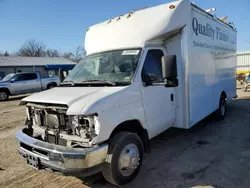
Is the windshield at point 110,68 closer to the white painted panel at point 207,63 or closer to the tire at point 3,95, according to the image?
the white painted panel at point 207,63

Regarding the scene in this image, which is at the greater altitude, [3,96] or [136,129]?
[136,129]

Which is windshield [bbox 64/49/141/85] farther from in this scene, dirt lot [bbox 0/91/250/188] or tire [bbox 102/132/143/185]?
dirt lot [bbox 0/91/250/188]

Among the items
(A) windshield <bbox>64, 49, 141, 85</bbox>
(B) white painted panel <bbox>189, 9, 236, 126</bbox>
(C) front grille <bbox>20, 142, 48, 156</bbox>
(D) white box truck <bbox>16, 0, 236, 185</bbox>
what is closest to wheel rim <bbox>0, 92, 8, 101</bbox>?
(D) white box truck <bbox>16, 0, 236, 185</bbox>

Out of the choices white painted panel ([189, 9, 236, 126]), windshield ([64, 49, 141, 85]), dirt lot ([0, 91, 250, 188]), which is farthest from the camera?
white painted panel ([189, 9, 236, 126])

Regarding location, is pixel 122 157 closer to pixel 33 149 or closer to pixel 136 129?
pixel 136 129

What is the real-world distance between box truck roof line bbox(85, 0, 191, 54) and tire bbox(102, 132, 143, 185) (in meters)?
1.84

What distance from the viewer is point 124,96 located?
134 inches

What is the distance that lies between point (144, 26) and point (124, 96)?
64.9 inches

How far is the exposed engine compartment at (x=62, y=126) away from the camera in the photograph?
297 centimetres

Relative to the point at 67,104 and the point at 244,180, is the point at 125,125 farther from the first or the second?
the point at 244,180

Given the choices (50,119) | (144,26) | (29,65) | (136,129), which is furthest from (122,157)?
(29,65)

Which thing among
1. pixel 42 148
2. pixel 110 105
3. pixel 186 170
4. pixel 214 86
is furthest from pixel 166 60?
pixel 214 86

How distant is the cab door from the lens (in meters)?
3.93

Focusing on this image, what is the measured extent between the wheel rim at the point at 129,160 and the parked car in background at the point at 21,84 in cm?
1645
